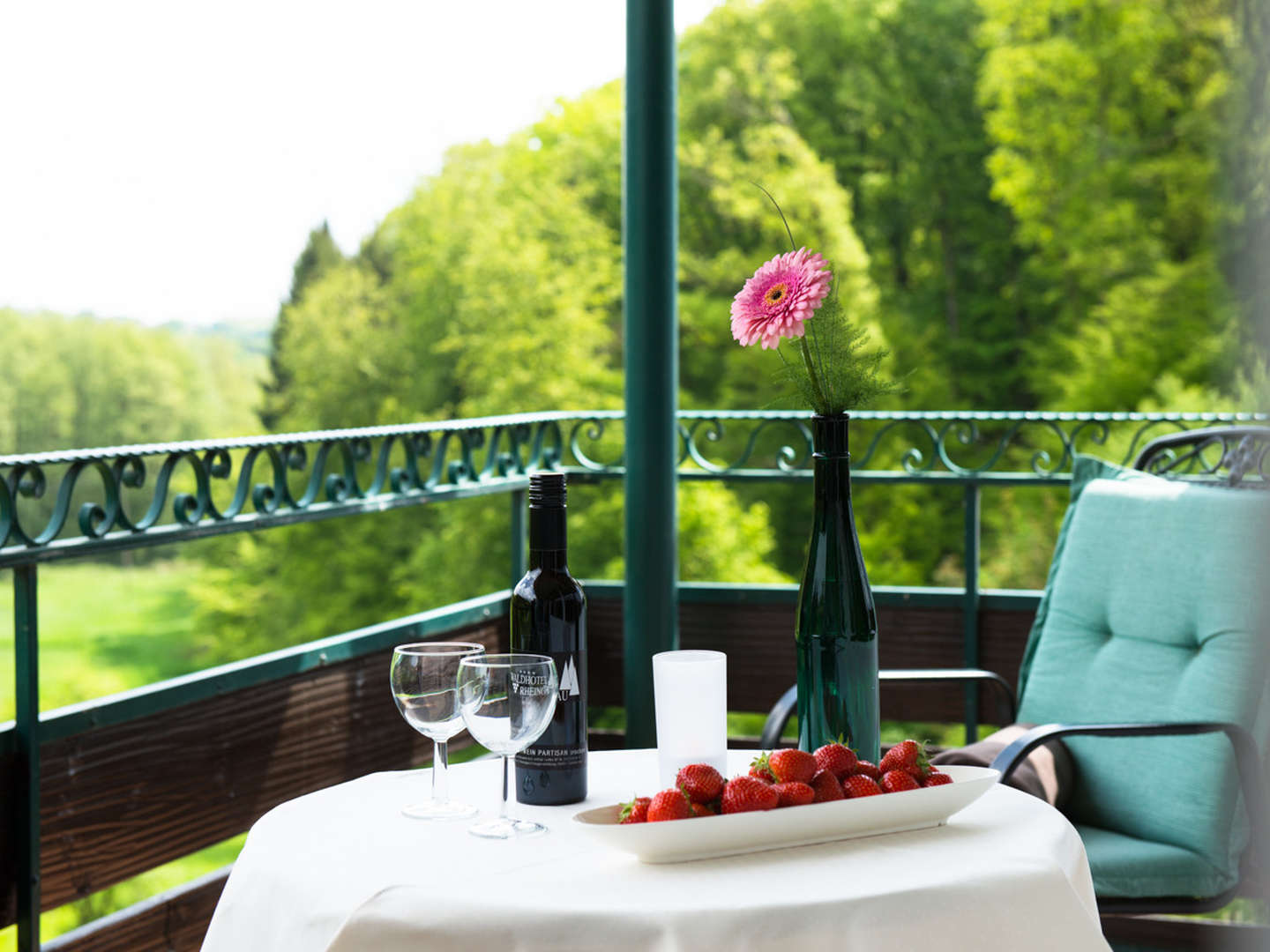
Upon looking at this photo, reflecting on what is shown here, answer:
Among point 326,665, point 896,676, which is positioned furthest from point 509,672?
point 326,665

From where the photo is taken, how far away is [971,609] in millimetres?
3061

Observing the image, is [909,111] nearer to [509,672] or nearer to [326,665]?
[326,665]

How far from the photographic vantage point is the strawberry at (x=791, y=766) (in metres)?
1.13

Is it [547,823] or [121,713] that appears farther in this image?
[121,713]

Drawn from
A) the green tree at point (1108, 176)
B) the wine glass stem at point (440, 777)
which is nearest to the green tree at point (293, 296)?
the green tree at point (1108, 176)

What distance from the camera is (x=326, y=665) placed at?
2.54 m

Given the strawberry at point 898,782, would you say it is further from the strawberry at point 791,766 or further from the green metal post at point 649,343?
the green metal post at point 649,343

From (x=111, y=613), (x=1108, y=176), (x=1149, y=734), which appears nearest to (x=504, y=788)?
(x=1149, y=734)

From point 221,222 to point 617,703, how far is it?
15003 mm

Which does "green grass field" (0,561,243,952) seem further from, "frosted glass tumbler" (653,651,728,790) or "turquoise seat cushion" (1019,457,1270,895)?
"frosted glass tumbler" (653,651,728,790)

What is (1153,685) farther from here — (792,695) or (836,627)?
(836,627)

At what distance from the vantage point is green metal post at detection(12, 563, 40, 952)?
6.19 feet

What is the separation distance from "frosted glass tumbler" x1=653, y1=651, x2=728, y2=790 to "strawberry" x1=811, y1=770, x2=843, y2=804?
135 millimetres

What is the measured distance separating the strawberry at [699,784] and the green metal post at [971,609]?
6.68 feet
